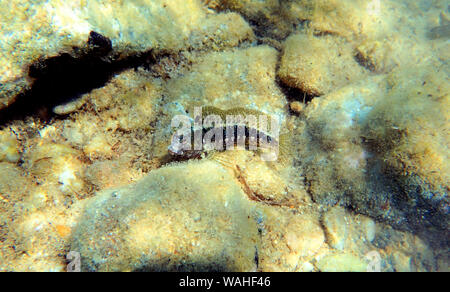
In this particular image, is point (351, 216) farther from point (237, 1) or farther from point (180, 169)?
point (237, 1)

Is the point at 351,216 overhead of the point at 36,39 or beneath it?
beneath

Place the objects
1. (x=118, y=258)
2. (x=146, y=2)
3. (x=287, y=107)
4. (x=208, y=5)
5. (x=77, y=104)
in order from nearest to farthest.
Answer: (x=118, y=258) < (x=77, y=104) < (x=146, y=2) < (x=287, y=107) < (x=208, y=5)

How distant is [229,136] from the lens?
364 centimetres

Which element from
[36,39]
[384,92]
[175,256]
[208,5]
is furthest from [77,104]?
[384,92]

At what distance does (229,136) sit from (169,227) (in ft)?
5.69

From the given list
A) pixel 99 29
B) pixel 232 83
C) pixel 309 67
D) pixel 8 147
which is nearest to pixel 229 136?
pixel 232 83

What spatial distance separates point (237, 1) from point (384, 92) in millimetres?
3415

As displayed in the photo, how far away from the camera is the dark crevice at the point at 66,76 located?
2846 millimetres

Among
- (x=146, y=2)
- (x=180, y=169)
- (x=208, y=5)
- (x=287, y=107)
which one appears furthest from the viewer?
(x=208, y=5)

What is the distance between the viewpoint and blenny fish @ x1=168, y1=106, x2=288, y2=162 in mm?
3438

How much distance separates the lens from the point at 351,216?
3594 millimetres

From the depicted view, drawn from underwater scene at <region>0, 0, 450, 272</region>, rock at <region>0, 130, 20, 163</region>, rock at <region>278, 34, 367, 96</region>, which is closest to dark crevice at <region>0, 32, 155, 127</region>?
underwater scene at <region>0, 0, 450, 272</region>

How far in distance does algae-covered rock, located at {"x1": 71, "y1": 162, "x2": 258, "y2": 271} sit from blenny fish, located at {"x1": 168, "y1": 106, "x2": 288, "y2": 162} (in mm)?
584

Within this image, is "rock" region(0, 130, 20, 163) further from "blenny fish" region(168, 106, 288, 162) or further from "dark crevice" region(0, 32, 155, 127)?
"blenny fish" region(168, 106, 288, 162)
